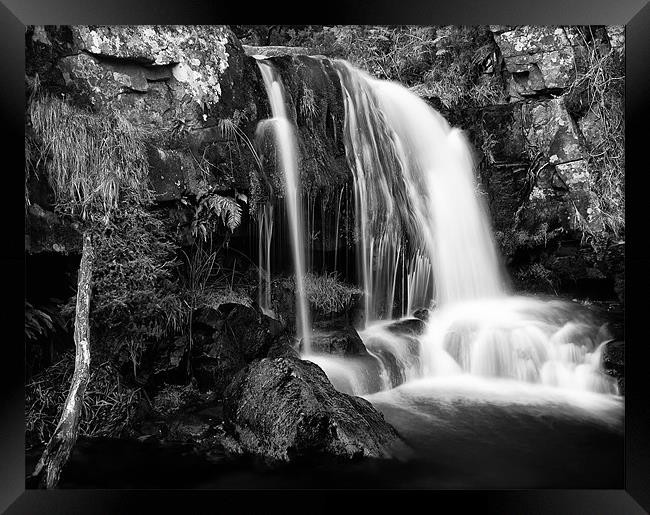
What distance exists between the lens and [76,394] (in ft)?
8.38

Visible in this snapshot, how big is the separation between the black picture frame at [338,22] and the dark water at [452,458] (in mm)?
62

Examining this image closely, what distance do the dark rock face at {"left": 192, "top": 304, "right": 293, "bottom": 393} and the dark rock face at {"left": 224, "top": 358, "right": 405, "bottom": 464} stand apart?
0.54 ft

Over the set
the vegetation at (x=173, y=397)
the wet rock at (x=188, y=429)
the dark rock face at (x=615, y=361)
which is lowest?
the wet rock at (x=188, y=429)

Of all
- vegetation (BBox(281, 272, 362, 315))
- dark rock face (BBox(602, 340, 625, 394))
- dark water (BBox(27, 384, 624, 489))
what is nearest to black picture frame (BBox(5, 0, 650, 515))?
dark water (BBox(27, 384, 624, 489))

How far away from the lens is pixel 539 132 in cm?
319

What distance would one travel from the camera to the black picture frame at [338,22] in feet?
7.80

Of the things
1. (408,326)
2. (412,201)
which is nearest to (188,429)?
(408,326)

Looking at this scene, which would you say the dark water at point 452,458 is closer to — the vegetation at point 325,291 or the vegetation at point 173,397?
the vegetation at point 173,397

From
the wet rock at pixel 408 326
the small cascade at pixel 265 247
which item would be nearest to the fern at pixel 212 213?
the small cascade at pixel 265 247

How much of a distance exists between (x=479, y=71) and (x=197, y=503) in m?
3.40

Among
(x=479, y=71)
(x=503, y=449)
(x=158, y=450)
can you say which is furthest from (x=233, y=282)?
(x=479, y=71)

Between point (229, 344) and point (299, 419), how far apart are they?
0.67m

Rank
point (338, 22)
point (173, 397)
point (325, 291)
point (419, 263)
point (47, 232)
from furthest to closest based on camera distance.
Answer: point (419, 263) → point (325, 291) → point (173, 397) → point (47, 232) → point (338, 22)

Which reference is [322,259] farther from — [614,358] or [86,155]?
[614,358]
